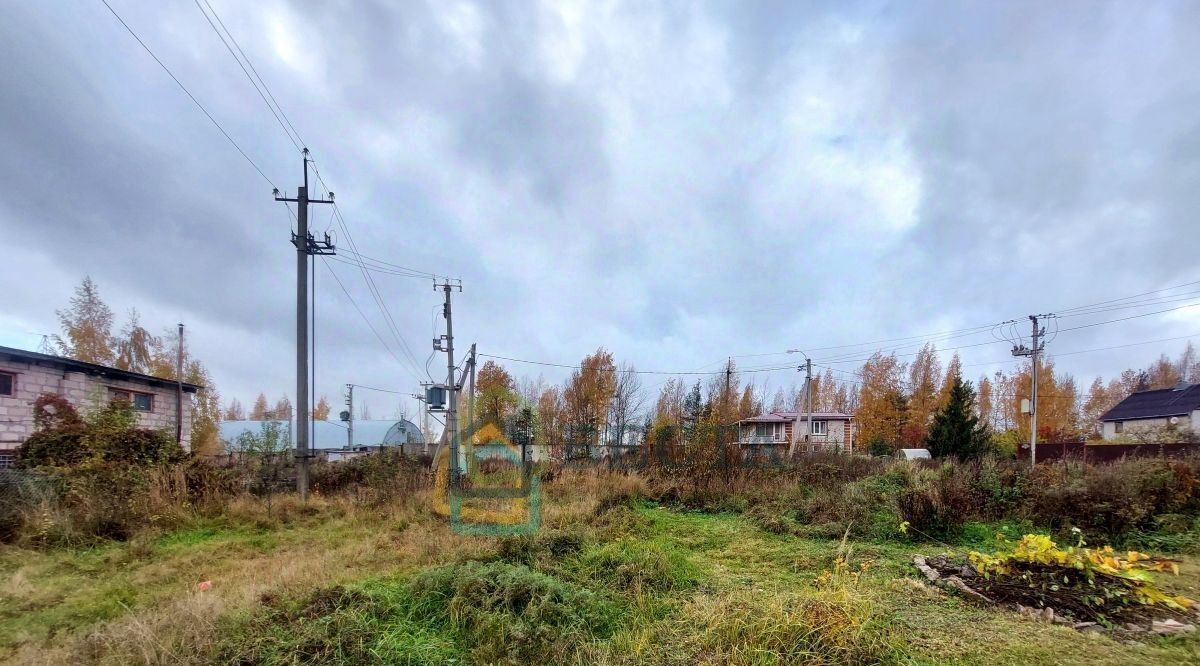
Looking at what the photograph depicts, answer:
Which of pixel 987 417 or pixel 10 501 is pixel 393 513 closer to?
pixel 10 501

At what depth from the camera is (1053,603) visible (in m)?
3.70

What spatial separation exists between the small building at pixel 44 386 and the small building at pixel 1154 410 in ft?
127

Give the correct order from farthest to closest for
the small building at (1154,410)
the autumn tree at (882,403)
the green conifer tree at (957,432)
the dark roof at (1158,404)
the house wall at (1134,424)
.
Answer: the autumn tree at (882,403), the dark roof at (1158,404), the small building at (1154,410), the house wall at (1134,424), the green conifer tree at (957,432)

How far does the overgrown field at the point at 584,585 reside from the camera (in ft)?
9.77

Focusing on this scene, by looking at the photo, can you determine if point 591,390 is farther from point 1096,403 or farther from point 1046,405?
point 1096,403

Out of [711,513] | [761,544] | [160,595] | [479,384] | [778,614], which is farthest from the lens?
[479,384]

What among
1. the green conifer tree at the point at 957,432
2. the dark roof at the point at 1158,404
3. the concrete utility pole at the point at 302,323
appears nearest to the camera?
the concrete utility pole at the point at 302,323

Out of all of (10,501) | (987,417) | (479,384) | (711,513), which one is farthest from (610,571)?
(987,417)

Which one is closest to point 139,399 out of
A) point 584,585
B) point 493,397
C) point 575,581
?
point 493,397

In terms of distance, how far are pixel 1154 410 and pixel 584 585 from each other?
38.2 metres

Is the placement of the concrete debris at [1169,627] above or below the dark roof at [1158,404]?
above

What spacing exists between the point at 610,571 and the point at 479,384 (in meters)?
22.0

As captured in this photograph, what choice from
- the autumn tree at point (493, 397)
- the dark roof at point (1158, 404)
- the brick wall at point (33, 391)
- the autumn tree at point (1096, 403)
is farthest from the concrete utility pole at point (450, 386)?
the autumn tree at point (1096, 403)

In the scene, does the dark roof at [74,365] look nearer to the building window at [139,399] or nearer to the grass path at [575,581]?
the building window at [139,399]
